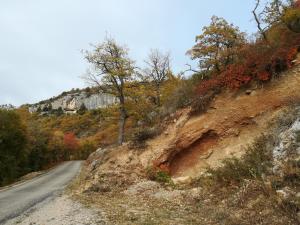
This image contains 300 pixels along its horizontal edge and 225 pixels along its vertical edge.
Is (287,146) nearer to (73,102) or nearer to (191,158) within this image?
(191,158)

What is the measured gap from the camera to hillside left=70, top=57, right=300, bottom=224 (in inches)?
485

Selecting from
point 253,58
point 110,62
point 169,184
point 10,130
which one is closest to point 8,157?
point 10,130

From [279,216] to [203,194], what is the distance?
5550 mm

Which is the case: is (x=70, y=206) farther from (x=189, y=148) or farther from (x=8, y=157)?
(x=8, y=157)

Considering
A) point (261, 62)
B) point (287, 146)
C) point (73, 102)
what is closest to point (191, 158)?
point (261, 62)

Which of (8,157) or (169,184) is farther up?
(8,157)

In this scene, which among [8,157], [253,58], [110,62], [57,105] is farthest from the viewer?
[57,105]

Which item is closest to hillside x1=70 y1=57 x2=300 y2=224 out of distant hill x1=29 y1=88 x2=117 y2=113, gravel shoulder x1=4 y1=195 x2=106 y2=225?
gravel shoulder x1=4 y1=195 x2=106 y2=225

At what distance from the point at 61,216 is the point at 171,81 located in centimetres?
2879

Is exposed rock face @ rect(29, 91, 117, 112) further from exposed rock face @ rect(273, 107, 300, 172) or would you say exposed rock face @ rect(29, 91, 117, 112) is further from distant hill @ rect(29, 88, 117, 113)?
exposed rock face @ rect(273, 107, 300, 172)

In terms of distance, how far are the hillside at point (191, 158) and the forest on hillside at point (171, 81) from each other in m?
0.71

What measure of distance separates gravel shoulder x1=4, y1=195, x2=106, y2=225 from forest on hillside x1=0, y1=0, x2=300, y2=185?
276 inches

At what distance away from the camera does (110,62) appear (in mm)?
32375

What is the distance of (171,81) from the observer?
4047 centimetres
